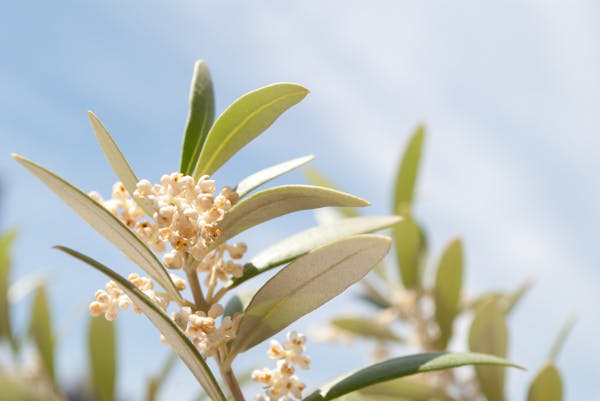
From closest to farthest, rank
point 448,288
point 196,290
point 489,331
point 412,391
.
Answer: point 196,290
point 489,331
point 412,391
point 448,288

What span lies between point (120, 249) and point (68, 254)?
20cm

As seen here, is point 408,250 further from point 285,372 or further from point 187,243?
point 187,243

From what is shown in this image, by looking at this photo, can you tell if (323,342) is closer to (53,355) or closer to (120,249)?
(53,355)

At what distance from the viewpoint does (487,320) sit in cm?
226

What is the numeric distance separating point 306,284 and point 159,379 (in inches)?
63.8

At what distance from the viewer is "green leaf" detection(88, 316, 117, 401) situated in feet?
8.74

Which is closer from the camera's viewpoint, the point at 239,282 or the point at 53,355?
the point at 239,282

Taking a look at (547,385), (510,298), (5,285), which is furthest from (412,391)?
(5,285)

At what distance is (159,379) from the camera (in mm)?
2867

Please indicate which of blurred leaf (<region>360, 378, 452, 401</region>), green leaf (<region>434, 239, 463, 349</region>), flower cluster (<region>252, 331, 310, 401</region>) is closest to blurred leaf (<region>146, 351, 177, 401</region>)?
blurred leaf (<region>360, 378, 452, 401</region>)

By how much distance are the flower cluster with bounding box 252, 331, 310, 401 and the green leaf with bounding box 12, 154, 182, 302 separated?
23cm

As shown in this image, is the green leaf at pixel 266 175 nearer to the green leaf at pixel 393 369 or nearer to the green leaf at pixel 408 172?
the green leaf at pixel 393 369

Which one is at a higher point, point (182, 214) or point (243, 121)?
Result: point (243, 121)

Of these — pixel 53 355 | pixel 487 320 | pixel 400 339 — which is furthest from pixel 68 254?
pixel 400 339
